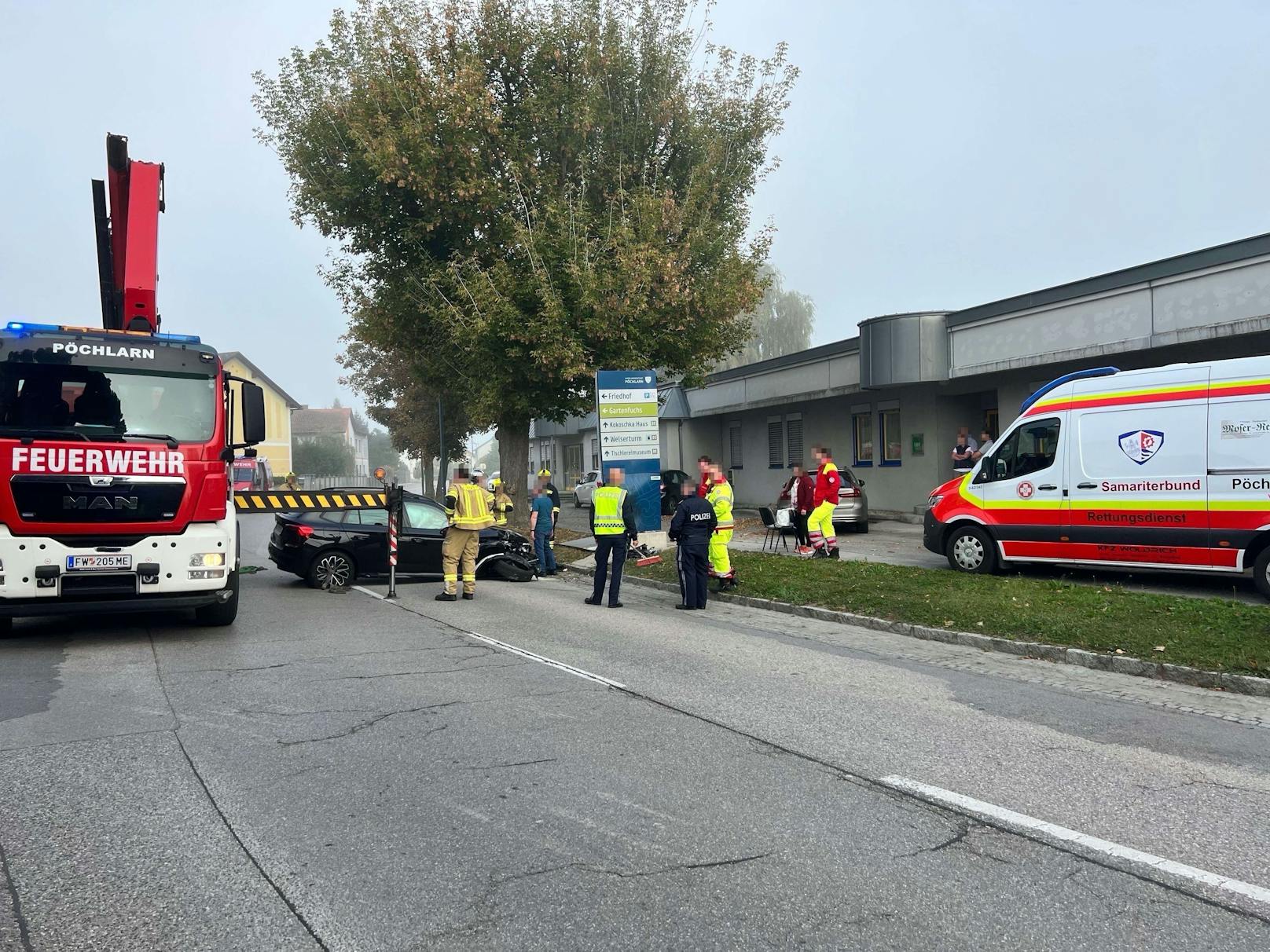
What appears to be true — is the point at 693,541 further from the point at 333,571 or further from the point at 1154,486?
the point at 333,571

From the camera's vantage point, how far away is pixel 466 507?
12609mm

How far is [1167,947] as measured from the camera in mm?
3287

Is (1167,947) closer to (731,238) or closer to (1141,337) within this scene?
(1141,337)

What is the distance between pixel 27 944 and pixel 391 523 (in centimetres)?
1067

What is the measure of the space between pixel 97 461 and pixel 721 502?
741cm

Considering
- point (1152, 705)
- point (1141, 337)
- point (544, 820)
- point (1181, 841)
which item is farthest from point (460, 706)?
point (1141, 337)

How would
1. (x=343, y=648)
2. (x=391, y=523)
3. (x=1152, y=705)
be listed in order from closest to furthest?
(x=1152, y=705) → (x=343, y=648) → (x=391, y=523)

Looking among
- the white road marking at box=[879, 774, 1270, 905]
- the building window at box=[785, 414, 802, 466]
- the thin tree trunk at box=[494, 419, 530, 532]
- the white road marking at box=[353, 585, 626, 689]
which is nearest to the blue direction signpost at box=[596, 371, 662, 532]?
the thin tree trunk at box=[494, 419, 530, 532]

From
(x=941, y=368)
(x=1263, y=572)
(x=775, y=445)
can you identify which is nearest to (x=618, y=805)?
(x=1263, y=572)

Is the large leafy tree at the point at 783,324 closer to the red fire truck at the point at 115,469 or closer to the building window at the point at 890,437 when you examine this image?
the building window at the point at 890,437

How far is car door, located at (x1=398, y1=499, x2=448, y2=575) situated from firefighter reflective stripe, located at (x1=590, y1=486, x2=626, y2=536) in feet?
12.1

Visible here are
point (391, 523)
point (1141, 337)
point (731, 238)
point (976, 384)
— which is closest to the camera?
point (391, 523)

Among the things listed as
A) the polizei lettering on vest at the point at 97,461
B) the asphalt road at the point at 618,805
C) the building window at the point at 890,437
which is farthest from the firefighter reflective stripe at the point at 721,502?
the building window at the point at 890,437

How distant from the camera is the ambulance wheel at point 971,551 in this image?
13.2 meters
